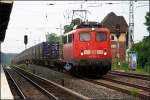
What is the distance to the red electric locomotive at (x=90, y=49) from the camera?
26.6m

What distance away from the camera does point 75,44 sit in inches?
1061

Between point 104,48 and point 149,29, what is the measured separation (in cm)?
6352

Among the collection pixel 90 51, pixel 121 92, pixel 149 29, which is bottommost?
pixel 121 92

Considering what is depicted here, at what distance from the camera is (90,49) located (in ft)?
88.5

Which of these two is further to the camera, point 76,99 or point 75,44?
point 75,44

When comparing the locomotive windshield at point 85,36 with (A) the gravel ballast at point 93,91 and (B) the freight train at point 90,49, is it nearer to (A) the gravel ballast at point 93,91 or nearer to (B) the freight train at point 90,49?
(B) the freight train at point 90,49

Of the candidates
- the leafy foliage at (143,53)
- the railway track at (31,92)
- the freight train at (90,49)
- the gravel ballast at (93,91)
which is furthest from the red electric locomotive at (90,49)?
the leafy foliage at (143,53)

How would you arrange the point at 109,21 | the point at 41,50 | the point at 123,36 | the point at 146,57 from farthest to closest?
the point at 109,21
the point at 123,36
the point at 41,50
the point at 146,57

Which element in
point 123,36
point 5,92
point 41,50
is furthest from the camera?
point 123,36

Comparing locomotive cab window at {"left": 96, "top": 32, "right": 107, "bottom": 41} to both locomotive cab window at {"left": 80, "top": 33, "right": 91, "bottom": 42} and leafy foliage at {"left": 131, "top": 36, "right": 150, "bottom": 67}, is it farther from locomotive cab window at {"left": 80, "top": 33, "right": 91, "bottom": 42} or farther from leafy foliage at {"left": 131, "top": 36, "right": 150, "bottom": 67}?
leafy foliage at {"left": 131, "top": 36, "right": 150, "bottom": 67}

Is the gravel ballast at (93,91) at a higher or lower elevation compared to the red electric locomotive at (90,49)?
lower

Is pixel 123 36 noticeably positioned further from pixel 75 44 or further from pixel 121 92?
pixel 121 92

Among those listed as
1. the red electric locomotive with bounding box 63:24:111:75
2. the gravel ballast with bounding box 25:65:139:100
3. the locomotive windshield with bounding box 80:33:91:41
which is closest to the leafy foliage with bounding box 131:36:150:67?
the red electric locomotive with bounding box 63:24:111:75

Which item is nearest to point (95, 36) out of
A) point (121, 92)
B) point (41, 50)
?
point (121, 92)
